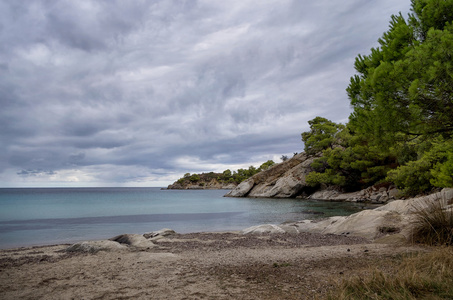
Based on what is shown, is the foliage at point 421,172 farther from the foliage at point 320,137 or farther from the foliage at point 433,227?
the foliage at point 320,137

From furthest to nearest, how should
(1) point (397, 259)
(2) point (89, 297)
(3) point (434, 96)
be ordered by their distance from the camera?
(3) point (434, 96) < (1) point (397, 259) < (2) point (89, 297)

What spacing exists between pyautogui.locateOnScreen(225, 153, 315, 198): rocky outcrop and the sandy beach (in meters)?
56.7

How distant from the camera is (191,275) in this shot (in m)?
6.50

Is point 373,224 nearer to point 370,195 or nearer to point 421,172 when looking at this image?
point 421,172

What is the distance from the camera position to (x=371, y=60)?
33.1 ft

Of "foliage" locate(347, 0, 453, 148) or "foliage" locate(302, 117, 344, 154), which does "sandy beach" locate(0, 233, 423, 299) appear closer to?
"foliage" locate(347, 0, 453, 148)

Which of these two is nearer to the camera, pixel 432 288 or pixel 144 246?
pixel 432 288

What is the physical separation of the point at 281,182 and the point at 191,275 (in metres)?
62.7

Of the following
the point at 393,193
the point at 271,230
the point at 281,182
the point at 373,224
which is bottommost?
the point at 393,193

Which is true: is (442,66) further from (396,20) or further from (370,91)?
(396,20)

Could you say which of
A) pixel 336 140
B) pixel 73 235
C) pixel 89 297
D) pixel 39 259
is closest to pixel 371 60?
pixel 89 297

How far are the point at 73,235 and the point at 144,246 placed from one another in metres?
10.5

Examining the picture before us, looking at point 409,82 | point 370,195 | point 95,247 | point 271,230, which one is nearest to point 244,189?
point 370,195

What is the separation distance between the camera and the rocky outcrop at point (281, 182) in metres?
64.1
